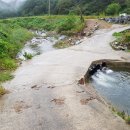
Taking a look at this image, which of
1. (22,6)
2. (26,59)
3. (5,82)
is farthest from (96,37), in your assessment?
(22,6)

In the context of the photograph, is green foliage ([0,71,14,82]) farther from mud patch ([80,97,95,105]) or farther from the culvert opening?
mud patch ([80,97,95,105])

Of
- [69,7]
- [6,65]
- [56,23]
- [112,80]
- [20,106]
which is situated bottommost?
[56,23]

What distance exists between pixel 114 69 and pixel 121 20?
788 inches

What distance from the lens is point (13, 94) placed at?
538 inches

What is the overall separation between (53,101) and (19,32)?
81.7 feet

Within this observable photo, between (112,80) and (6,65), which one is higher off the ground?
(6,65)

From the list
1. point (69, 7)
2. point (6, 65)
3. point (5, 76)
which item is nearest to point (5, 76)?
point (5, 76)

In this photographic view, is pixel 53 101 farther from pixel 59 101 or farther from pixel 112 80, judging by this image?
pixel 112 80

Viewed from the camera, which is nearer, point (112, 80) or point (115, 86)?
point (115, 86)

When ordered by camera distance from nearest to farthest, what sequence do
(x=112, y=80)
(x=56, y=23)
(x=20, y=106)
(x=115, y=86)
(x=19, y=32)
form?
(x=20, y=106) < (x=115, y=86) < (x=112, y=80) < (x=19, y=32) < (x=56, y=23)

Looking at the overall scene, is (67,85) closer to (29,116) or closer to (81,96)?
(81,96)

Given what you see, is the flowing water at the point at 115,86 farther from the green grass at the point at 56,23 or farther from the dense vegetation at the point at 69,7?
the dense vegetation at the point at 69,7

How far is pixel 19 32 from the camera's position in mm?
36344

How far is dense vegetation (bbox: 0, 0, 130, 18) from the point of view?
5722 centimetres
